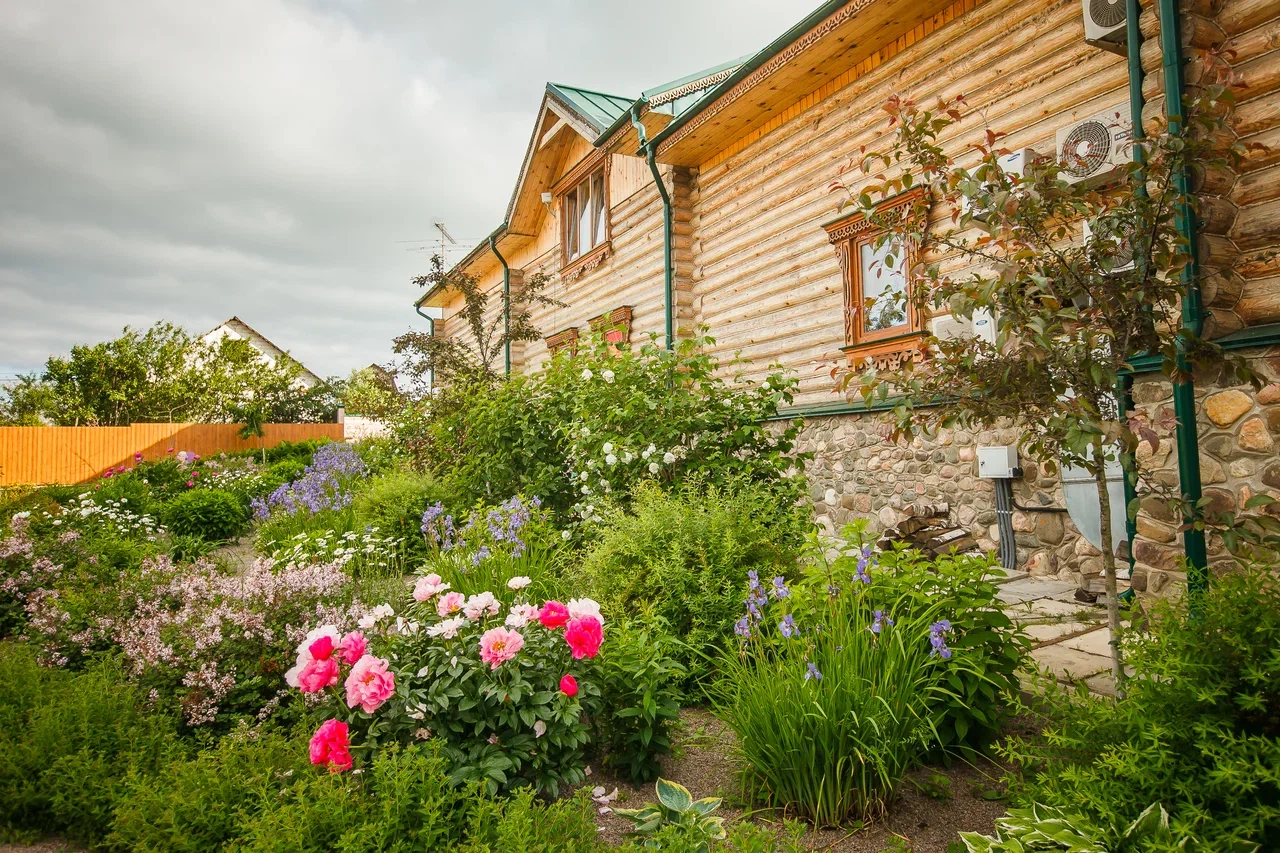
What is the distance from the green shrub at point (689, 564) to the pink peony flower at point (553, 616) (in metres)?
0.91

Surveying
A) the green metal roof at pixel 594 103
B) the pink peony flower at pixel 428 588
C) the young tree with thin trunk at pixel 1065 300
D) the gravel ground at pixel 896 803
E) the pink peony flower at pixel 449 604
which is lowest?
the gravel ground at pixel 896 803

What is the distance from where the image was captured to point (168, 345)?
25828 millimetres

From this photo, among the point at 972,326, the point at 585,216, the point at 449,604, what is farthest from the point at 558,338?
the point at 449,604

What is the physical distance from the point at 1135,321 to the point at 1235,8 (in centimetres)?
260

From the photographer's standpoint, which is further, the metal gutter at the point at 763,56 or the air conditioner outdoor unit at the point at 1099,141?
the metal gutter at the point at 763,56

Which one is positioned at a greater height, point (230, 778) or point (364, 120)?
point (364, 120)

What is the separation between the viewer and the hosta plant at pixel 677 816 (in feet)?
6.39

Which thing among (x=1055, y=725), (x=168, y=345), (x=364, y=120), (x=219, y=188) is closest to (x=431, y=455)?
(x=364, y=120)

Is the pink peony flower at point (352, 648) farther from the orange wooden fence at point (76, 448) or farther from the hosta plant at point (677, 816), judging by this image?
the orange wooden fence at point (76, 448)

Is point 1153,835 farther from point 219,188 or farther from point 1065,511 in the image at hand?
point 219,188

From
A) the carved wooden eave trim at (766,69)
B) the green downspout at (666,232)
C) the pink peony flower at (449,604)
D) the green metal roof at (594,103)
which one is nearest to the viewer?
the pink peony flower at (449,604)

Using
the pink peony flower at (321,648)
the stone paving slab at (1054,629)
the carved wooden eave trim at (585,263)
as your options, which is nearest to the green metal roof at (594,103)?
the carved wooden eave trim at (585,263)

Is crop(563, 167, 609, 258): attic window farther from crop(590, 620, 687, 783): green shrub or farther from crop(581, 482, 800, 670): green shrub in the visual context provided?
crop(590, 620, 687, 783): green shrub

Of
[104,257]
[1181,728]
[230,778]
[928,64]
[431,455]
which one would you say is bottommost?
[230,778]
